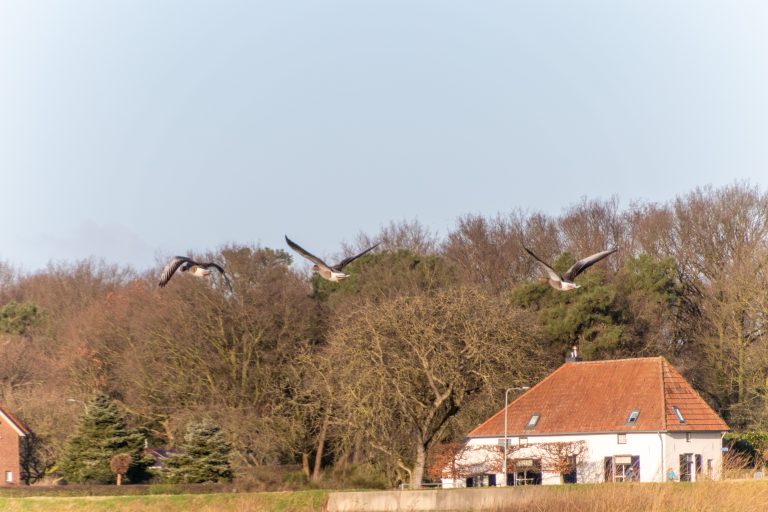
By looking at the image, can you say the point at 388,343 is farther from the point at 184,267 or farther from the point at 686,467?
the point at 184,267

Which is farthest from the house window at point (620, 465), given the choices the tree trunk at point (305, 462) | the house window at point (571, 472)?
the tree trunk at point (305, 462)

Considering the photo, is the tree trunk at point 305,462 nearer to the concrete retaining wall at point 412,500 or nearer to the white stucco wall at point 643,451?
the white stucco wall at point 643,451

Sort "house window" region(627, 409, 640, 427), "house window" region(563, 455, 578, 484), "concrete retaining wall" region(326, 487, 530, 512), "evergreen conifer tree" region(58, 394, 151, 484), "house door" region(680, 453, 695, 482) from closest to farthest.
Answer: "concrete retaining wall" region(326, 487, 530, 512) < "house door" region(680, 453, 695, 482) < "house window" region(563, 455, 578, 484) < "house window" region(627, 409, 640, 427) < "evergreen conifer tree" region(58, 394, 151, 484)

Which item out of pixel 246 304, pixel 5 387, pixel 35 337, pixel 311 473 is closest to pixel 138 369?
pixel 246 304

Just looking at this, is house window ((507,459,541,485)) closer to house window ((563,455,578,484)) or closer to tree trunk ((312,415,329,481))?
house window ((563,455,578,484))

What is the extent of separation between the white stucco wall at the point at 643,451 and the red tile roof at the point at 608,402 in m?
0.34

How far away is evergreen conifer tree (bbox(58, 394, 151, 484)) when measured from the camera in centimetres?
5678

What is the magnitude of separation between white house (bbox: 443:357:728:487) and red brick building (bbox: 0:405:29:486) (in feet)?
77.3

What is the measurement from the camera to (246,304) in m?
65.9

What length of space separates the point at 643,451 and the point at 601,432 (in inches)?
80.6

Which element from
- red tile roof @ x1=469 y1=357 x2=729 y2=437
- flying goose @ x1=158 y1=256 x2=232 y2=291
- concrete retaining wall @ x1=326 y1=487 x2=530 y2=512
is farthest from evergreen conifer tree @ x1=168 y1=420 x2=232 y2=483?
flying goose @ x1=158 y1=256 x2=232 y2=291

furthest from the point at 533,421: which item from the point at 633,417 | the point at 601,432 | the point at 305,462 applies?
the point at 305,462

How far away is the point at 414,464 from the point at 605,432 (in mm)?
8066

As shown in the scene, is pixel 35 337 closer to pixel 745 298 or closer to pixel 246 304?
pixel 246 304
